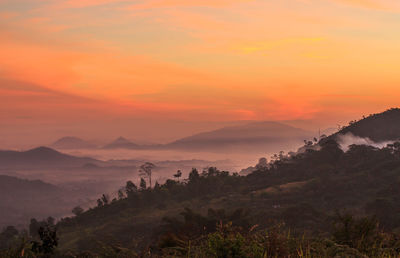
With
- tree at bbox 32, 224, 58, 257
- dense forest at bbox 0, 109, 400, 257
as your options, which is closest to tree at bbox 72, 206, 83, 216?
dense forest at bbox 0, 109, 400, 257

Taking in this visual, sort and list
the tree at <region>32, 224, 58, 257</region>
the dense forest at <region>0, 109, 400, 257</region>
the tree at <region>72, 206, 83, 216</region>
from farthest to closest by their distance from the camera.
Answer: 1. the tree at <region>72, 206, 83, 216</region>
2. the dense forest at <region>0, 109, 400, 257</region>
3. the tree at <region>32, 224, 58, 257</region>

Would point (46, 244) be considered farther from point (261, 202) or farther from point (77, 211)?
point (77, 211)

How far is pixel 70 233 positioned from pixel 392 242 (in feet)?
391

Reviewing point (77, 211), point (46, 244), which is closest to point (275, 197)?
point (77, 211)

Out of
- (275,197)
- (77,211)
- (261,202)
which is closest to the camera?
(261,202)

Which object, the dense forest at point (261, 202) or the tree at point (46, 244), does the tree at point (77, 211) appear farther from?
the tree at point (46, 244)

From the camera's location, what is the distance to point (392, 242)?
18344 mm

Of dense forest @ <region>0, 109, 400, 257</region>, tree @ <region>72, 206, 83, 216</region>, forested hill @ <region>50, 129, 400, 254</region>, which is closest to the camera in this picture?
dense forest @ <region>0, 109, 400, 257</region>

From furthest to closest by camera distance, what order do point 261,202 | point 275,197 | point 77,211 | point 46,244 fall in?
point 77,211 < point 275,197 < point 261,202 < point 46,244

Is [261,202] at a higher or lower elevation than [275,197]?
lower

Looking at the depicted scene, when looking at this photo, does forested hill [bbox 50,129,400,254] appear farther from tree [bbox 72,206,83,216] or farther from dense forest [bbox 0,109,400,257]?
tree [bbox 72,206,83,216]

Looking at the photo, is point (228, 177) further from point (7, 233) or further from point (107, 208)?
point (7, 233)

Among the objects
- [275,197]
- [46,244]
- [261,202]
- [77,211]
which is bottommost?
[77,211]

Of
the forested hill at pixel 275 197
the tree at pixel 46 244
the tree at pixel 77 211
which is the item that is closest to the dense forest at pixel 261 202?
the forested hill at pixel 275 197
